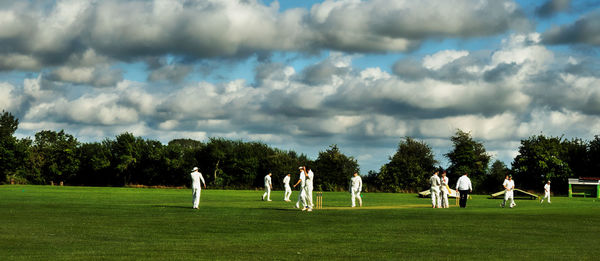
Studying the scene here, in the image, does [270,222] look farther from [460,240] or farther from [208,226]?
[460,240]

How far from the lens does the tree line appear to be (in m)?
91.2

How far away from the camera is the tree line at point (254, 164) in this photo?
91188 millimetres

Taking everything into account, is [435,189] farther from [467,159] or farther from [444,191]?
[467,159]

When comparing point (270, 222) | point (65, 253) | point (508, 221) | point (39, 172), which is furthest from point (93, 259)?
point (39, 172)

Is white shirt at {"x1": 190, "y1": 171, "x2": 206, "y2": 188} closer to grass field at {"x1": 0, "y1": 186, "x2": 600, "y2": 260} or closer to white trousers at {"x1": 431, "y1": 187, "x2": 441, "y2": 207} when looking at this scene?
grass field at {"x1": 0, "y1": 186, "x2": 600, "y2": 260}

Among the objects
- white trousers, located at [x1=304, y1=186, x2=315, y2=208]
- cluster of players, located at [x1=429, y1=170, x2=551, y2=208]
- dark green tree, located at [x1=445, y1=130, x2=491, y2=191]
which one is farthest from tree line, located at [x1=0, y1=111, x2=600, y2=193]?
white trousers, located at [x1=304, y1=186, x2=315, y2=208]

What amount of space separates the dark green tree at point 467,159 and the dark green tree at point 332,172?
53.6ft

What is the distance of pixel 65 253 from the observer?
13.9m

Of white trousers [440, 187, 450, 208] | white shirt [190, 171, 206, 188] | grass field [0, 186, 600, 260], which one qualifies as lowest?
grass field [0, 186, 600, 260]

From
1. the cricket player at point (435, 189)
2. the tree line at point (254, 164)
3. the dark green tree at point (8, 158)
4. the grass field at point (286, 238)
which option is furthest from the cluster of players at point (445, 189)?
the dark green tree at point (8, 158)

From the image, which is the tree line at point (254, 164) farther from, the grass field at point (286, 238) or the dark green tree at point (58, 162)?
the grass field at point (286, 238)

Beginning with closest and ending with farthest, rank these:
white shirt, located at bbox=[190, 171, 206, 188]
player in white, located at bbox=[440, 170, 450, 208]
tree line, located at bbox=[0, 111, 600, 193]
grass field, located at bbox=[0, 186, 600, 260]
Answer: grass field, located at bbox=[0, 186, 600, 260] → white shirt, located at bbox=[190, 171, 206, 188] → player in white, located at bbox=[440, 170, 450, 208] → tree line, located at bbox=[0, 111, 600, 193]

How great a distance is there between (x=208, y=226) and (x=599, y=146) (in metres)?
84.6

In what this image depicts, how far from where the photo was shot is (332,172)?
314 feet
